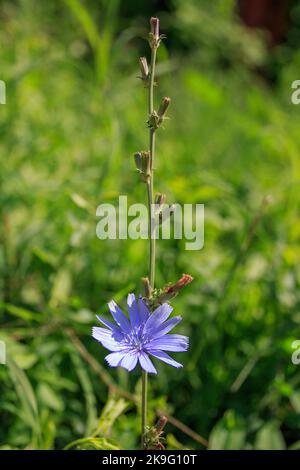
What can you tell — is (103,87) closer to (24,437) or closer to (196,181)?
(196,181)

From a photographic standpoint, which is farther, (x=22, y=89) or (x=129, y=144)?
(x=22, y=89)

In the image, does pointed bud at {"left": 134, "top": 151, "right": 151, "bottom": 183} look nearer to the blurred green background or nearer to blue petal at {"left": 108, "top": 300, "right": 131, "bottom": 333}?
blue petal at {"left": 108, "top": 300, "right": 131, "bottom": 333}

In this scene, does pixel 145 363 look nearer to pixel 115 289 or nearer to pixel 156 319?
pixel 156 319

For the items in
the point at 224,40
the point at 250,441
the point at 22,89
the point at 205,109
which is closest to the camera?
the point at 250,441

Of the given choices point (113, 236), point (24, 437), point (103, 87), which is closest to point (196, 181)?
point (113, 236)

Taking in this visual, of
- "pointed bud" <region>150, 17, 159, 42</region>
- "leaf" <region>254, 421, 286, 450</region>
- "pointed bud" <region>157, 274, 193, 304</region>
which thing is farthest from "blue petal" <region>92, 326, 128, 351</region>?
"leaf" <region>254, 421, 286, 450</region>
